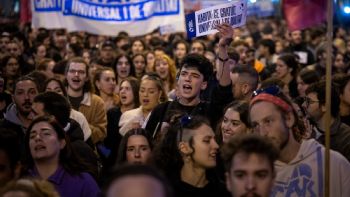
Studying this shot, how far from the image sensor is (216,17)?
28.8 ft

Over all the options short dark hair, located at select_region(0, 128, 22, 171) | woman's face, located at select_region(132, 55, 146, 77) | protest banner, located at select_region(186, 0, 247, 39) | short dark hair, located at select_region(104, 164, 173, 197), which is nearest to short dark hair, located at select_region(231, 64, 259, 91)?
protest banner, located at select_region(186, 0, 247, 39)

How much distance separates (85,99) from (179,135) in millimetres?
4242

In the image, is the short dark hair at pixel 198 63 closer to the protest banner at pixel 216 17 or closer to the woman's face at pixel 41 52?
the protest banner at pixel 216 17

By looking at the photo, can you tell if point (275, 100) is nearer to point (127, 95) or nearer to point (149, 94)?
point (149, 94)

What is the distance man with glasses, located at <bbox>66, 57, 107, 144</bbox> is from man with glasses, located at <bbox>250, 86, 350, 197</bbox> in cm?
427

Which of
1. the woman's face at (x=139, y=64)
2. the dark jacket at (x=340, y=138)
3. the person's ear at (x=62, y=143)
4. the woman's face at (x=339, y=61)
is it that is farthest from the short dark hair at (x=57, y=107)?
the woman's face at (x=339, y=61)

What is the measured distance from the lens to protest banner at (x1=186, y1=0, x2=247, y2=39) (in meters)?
8.59

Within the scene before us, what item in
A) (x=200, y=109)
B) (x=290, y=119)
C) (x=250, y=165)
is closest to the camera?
(x=250, y=165)

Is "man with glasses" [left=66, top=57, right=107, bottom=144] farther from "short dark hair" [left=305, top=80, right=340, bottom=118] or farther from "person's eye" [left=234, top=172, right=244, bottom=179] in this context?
"person's eye" [left=234, top=172, right=244, bottom=179]

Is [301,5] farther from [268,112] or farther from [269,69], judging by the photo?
[269,69]

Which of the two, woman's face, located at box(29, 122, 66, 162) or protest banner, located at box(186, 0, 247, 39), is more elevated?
protest banner, located at box(186, 0, 247, 39)

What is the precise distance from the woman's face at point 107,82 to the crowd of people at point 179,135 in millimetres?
20

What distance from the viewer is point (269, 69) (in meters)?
14.7

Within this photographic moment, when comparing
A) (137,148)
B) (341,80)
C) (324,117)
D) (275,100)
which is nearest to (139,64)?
(341,80)
